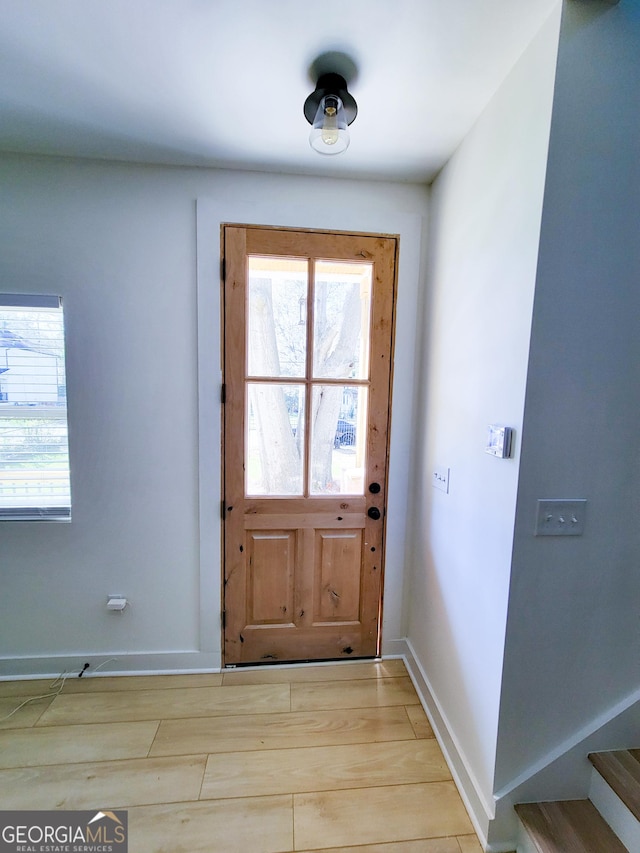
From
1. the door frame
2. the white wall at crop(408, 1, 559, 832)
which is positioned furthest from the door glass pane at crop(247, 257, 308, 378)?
the white wall at crop(408, 1, 559, 832)

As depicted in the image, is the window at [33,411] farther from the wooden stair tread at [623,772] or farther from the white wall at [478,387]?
the wooden stair tread at [623,772]

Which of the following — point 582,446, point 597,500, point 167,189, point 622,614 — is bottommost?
point 622,614

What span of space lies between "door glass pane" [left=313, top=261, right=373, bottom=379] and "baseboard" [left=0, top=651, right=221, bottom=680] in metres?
1.59

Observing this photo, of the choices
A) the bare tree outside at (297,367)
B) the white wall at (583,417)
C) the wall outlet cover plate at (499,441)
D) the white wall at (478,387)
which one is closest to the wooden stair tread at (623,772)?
the white wall at (583,417)

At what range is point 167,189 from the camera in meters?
1.54

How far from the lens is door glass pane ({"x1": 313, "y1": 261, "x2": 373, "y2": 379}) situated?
5.36 ft

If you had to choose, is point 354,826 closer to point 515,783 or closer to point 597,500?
point 515,783

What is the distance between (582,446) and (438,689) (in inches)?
48.0

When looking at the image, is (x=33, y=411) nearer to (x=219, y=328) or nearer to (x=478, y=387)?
(x=219, y=328)

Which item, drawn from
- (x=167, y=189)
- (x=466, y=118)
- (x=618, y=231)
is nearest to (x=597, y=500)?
(x=618, y=231)

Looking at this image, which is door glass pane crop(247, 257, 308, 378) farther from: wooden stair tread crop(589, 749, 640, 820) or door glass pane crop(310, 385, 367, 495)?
wooden stair tread crop(589, 749, 640, 820)

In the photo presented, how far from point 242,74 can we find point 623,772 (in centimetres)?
254

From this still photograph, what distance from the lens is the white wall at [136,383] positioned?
152 centimetres

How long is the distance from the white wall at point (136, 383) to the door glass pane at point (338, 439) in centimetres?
20
